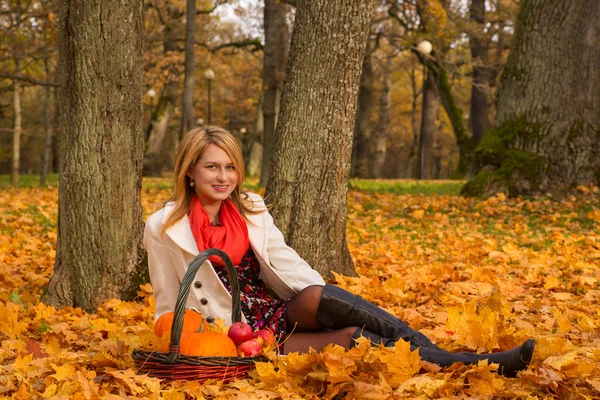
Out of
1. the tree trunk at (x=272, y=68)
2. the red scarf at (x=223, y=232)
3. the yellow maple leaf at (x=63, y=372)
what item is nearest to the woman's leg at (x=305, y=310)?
the red scarf at (x=223, y=232)

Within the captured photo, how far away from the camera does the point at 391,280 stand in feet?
16.1

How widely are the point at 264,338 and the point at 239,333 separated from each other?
179 mm

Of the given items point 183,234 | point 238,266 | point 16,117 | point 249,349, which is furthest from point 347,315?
point 16,117

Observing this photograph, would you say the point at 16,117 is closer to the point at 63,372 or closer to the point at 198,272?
the point at 198,272

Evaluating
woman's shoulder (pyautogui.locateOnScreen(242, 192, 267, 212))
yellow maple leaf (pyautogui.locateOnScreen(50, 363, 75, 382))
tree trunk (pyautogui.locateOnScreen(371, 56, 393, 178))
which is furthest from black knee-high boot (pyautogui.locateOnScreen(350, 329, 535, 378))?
tree trunk (pyautogui.locateOnScreen(371, 56, 393, 178))

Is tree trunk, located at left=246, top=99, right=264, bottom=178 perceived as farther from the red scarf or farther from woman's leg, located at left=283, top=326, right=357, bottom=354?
woman's leg, located at left=283, top=326, right=357, bottom=354

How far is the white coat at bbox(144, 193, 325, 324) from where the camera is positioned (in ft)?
10.9

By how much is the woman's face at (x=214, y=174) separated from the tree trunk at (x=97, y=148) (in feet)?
4.79

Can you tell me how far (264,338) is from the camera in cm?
319

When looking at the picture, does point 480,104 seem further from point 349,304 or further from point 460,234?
point 349,304

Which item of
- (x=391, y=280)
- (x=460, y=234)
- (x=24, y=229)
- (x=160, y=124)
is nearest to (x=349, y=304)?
(x=391, y=280)

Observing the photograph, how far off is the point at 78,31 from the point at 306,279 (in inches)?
98.0

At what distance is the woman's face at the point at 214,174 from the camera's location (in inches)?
134

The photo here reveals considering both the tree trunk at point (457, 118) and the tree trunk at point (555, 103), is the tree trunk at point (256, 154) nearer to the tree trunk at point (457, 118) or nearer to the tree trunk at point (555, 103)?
the tree trunk at point (457, 118)
